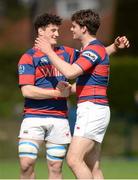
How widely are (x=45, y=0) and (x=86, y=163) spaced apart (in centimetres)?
1891

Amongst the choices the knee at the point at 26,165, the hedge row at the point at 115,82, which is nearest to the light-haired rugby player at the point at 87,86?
the knee at the point at 26,165

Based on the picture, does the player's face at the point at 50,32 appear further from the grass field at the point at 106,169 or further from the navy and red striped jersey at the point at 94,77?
the grass field at the point at 106,169

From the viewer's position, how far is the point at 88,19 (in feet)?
35.0

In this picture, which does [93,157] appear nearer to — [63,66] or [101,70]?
[101,70]

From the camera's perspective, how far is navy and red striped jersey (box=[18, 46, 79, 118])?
11.0 m

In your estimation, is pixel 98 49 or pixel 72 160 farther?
pixel 98 49

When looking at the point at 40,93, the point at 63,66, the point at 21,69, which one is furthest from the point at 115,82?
the point at 63,66

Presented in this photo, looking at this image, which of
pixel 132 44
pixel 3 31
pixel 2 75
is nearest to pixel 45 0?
pixel 132 44

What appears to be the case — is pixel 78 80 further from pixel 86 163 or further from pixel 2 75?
pixel 2 75

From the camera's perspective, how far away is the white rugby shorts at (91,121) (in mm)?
10562

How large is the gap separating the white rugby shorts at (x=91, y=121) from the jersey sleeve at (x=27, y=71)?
0.69 metres

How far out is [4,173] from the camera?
51.7 ft

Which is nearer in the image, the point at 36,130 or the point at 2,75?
the point at 36,130

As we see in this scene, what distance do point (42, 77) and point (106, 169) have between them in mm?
5744
